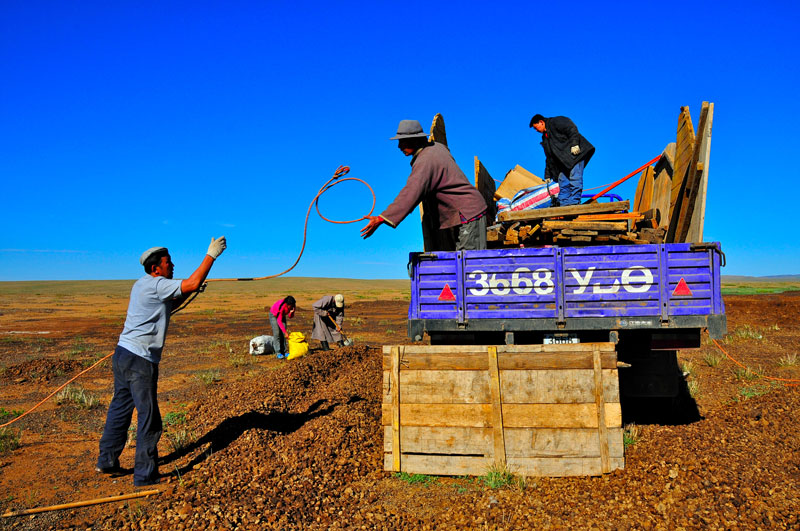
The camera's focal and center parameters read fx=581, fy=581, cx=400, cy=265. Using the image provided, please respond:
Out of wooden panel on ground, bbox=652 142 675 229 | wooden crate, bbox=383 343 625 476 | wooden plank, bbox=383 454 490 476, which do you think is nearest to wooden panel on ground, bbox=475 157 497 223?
wooden panel on ground, bbox=652 142 675 229

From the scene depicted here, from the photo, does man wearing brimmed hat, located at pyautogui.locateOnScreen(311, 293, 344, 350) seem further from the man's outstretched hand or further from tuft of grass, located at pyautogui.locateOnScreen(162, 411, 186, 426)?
the man's outstretched hand

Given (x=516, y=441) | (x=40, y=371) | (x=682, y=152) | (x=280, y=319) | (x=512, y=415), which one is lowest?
(x=40, y=371)

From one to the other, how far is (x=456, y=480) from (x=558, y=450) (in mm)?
903

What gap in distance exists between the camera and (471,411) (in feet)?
16.2

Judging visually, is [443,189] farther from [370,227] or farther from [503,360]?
[503,360]

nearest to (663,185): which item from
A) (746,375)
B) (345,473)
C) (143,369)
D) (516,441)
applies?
(516,441)

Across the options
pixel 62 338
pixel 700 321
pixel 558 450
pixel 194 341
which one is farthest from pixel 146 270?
pixel 62 338

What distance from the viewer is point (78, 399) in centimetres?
897

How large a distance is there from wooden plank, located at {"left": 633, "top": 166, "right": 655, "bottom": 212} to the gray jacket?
311cm

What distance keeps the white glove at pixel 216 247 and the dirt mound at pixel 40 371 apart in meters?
8.43

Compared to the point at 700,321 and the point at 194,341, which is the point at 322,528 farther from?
the point at 194,341

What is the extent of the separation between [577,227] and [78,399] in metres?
7.85

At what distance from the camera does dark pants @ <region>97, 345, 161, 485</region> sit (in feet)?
16.5

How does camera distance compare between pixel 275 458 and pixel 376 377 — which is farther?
pixel 376 377
